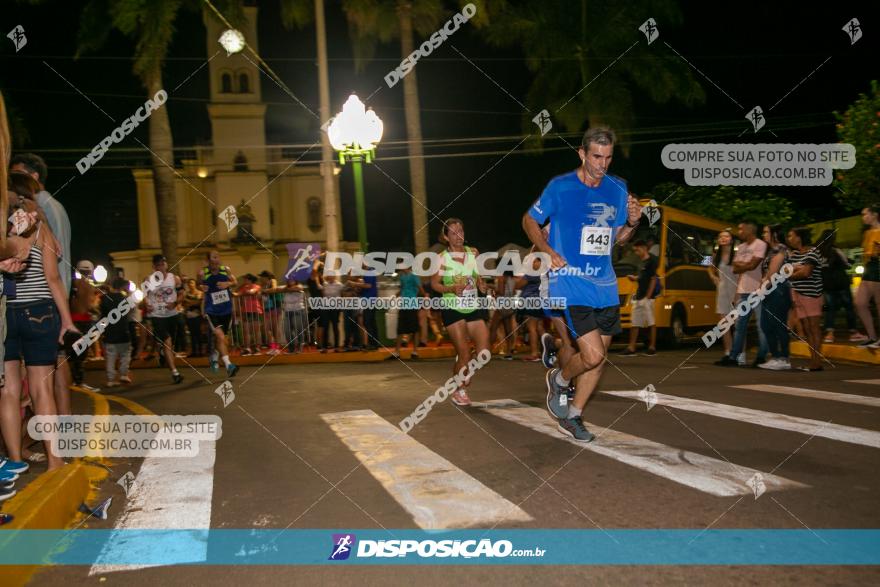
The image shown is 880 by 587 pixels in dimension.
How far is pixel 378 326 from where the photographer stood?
57.1ft

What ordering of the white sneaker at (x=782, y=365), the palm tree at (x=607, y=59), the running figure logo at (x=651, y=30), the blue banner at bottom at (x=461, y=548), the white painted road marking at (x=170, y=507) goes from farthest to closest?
the palm tree at (x=607, y=59)
the running figure logo at (x=651, y=30)
the white sneaker at (x=782, y=365)
the white painted road marking at (x=170, y=507)
the blue banner at bottom at (x=461, y=548)

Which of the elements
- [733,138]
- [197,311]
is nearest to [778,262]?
[197,311]

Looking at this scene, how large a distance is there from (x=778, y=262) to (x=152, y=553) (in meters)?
9.72

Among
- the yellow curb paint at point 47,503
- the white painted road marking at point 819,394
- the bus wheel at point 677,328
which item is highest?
the yellow curb paint at point 47,503

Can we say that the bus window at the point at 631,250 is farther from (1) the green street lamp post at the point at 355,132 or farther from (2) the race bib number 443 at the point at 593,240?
(2) the race bib number 443 at the point at 593,240

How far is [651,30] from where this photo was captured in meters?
27.6

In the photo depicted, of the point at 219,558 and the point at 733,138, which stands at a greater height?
the point at 733,138

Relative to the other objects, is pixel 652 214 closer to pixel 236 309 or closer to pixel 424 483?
pixel 236 309

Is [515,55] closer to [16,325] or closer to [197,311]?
[197,311]

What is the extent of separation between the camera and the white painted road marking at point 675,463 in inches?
180

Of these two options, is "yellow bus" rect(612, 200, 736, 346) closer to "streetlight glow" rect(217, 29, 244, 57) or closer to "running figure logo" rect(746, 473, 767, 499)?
"streetlight glow" rect(217, 29, 244, 57)

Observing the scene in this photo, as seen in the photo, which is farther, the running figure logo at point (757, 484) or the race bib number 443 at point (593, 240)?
the race bib number 443 at point (593, 240)

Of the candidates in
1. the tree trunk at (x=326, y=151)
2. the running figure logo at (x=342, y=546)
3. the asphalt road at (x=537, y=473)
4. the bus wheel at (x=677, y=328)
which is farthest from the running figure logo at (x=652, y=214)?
the running figure logo at (x=342, y=546)

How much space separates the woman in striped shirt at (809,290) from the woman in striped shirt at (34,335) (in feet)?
32.1
